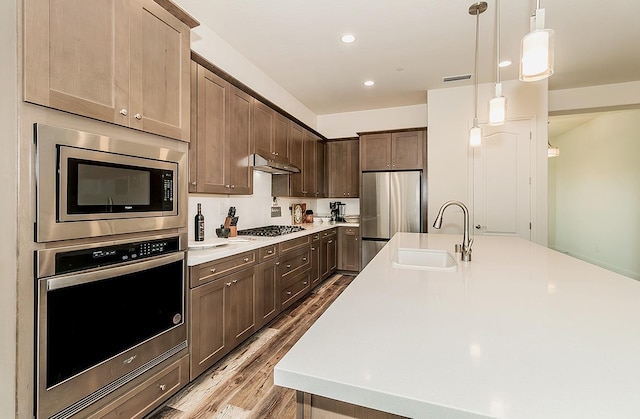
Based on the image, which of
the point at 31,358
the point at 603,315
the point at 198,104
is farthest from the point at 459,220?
the point at 31,358

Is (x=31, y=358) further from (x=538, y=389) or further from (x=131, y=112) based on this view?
(x=538, y=389)

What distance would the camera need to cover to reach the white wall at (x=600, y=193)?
187 inches

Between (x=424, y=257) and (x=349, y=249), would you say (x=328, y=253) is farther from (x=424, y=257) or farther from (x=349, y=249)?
(x=424, y=257)

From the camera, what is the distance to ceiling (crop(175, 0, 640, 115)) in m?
2.46

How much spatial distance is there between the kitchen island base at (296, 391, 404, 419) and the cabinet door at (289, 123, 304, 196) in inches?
135

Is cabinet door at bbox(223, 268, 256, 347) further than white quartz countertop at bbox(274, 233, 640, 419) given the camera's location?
Yes

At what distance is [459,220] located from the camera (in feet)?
13.9

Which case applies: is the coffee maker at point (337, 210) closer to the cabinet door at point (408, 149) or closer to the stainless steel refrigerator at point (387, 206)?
the stainless steel refrigerator at point (387, 206)

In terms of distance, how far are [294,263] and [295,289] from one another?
32cm

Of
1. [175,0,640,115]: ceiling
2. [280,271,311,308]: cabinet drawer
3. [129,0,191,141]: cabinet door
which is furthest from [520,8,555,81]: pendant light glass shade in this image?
[280,271,311,308]: cabinet drawer

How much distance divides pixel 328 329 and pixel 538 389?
484 millimetres

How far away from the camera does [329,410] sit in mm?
710

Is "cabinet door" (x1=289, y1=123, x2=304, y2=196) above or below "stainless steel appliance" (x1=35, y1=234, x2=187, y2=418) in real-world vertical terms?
above

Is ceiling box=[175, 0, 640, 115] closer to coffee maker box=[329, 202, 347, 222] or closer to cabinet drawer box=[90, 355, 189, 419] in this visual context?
coffee maker box=[329, 202, 347, 222]
